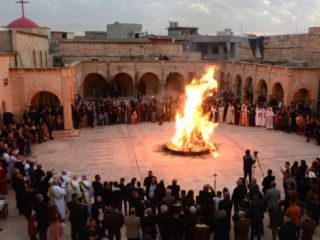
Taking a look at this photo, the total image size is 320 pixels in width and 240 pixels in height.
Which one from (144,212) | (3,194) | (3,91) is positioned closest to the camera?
(144,212)

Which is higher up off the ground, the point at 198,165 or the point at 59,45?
the point at 59,45

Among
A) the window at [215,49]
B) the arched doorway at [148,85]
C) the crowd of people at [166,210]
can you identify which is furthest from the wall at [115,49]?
the crowd of people at [166,210]

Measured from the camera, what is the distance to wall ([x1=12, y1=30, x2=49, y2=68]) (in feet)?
70.3

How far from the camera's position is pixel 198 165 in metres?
14.9

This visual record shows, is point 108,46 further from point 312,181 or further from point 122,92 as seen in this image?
point 312,181

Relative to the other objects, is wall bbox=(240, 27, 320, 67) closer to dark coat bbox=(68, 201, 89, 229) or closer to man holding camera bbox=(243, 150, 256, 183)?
man holding camera bbox=(243, 150, 256, 183)

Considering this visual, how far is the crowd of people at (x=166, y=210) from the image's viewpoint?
803 cm

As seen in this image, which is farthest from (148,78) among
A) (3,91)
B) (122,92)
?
(3,91)

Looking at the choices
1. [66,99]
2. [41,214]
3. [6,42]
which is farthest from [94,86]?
[41,214]

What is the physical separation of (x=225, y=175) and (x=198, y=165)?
1501 mm

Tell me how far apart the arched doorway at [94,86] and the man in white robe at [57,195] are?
89.3 ft

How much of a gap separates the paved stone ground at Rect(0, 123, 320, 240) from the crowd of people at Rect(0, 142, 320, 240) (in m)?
1.31

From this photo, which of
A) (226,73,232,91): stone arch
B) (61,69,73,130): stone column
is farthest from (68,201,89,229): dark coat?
(226,73,232,91): stone arch

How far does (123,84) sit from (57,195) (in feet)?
93.8
